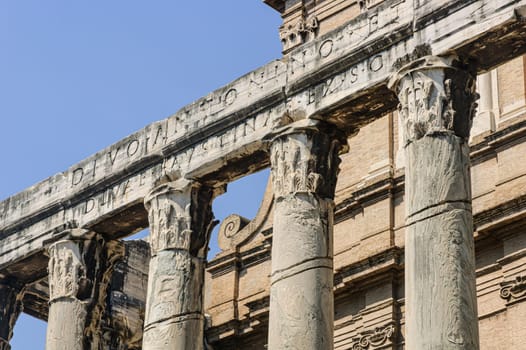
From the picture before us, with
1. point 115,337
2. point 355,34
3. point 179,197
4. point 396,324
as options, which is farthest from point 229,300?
point 355,34

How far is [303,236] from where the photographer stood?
74.9 feet

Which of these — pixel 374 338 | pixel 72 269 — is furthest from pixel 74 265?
pixel 374 338

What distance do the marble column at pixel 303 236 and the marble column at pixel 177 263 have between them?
1.78m

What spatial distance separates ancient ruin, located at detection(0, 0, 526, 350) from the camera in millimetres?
21422

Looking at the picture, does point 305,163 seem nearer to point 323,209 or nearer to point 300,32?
point 323,209

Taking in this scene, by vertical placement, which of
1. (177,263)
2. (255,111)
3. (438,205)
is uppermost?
(255,111)

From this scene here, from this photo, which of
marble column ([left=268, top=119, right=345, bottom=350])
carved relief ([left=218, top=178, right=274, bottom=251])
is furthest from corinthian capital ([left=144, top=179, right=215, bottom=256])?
carved relief ([left=218, top=178, right=274, bottom=251])

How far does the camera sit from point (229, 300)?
3102cm

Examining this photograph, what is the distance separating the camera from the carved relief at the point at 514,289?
84.4 feet

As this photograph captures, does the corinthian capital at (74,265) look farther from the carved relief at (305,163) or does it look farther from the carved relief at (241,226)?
the carved relief at (241,226)

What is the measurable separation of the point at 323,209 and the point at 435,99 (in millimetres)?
2542

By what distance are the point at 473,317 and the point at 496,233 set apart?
6.17 meters

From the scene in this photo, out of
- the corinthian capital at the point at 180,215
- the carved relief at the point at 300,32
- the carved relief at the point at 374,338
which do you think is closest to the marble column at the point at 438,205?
the corinthian capital at the point at 180,215

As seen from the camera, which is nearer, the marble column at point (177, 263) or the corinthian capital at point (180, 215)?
the marble column at point (177, 263)
